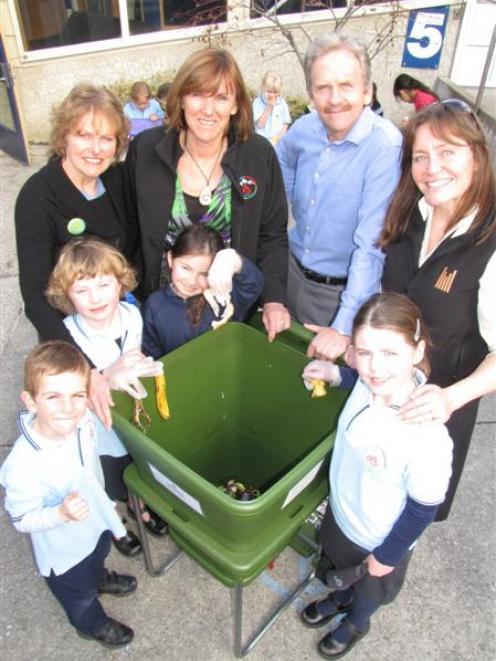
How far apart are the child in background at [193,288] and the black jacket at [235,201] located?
0.38ft

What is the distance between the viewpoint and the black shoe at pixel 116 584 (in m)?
2.15

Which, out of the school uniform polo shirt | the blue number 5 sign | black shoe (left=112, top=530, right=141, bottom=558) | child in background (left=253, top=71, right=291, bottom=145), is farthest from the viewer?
the blue number 5 sign

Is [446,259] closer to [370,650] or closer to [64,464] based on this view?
[64,464]

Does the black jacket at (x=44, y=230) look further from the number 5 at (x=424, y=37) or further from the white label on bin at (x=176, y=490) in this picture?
the number 5 at (x=424, y=37)

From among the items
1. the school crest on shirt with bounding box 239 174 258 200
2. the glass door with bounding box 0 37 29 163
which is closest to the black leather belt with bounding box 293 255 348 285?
the school crest on shirt with bounding box 239 174 258 200

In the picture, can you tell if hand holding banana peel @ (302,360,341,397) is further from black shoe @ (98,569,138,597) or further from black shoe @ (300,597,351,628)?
black shoe @ (98,569,138,597)

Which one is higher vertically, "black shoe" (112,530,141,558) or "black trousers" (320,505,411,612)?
"black trousers" (320,505,411,612)

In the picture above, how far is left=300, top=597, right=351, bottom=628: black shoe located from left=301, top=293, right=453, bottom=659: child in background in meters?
0.40

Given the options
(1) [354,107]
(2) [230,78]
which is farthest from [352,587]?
(2) [230,78]

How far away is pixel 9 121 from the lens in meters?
6.63

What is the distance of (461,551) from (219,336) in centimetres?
150

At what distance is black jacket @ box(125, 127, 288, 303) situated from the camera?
6.68 feet

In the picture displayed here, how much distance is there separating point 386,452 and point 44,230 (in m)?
1.33

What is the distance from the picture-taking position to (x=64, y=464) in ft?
5.11
